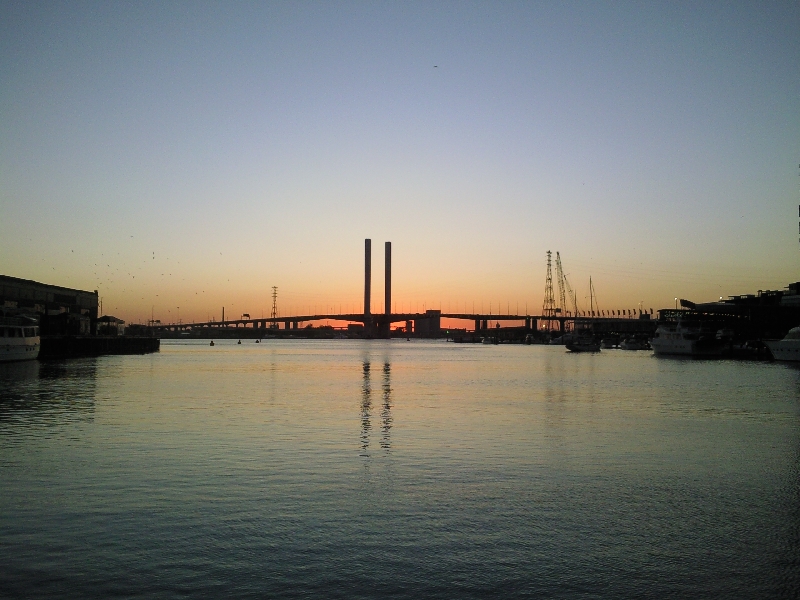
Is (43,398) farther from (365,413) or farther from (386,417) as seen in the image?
(386,417)

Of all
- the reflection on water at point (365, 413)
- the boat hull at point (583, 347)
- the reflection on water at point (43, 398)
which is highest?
the boat hull at point (583, 347)

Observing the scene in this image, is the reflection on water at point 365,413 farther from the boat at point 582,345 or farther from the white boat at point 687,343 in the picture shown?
the boat at point 582,345

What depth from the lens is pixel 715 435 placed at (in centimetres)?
2125

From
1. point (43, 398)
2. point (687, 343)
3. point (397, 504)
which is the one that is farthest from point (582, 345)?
point (397, 504)

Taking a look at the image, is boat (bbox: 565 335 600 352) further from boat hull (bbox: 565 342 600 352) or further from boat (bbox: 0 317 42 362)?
boat (bbox: 0 317 42 362)

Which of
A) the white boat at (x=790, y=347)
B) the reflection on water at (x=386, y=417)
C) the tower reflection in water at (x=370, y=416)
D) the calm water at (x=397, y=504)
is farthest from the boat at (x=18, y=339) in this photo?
the white boat at (x=790, y=347)

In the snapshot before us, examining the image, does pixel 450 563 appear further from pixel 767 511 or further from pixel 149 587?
pixel 767 511

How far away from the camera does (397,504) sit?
Result: 1244cm

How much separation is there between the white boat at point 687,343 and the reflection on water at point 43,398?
71.9m

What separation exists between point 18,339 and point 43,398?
31.6 metres

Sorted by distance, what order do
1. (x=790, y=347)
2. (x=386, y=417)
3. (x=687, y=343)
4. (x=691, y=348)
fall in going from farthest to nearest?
1. (x=687, y=343)
2. (x=691, y=348)
3. (x=790, y=347)
4. (x=386, y=417)

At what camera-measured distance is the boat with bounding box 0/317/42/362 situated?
56.6 meters

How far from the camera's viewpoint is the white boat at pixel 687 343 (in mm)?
92500

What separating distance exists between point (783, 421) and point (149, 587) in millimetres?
22764
